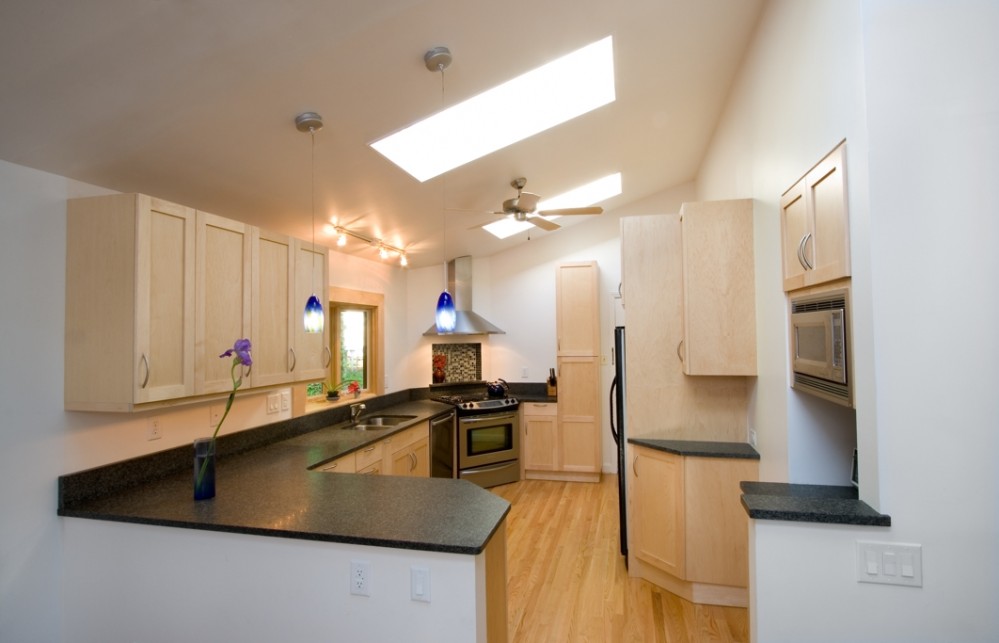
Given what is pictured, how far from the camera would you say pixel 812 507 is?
1468mm

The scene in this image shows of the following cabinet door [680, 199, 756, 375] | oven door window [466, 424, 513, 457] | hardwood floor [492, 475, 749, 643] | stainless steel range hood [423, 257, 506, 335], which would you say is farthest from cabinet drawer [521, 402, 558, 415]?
cabinet door [680, 199, 756, 375]

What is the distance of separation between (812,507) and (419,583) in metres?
1.31

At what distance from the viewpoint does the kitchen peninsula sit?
1.51m

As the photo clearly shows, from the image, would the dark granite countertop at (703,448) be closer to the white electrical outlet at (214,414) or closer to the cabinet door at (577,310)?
the cabinet door at (577,310)

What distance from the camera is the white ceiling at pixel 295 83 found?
4.28 ft

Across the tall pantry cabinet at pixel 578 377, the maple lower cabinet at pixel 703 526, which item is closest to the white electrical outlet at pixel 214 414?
the maple lower cabinet at pixel 703 526

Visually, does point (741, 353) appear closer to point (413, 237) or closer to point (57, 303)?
point (413, 237)

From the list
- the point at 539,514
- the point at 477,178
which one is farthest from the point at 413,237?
the point at 539,514

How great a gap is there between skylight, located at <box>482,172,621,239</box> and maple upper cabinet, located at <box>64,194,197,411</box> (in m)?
2.82

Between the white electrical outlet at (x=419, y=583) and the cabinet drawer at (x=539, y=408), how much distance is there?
357 centimetres

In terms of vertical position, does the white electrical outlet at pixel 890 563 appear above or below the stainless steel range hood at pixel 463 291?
below

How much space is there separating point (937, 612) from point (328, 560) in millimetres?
1889

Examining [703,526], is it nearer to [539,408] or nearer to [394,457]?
[394,457]

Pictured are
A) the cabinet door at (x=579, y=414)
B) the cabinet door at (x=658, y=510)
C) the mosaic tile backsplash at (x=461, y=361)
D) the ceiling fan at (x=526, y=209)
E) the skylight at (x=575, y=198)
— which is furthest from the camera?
the mosaic tile backsplash at (x=461, y=361)
